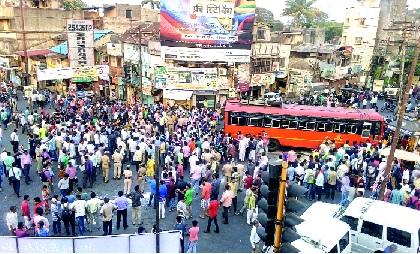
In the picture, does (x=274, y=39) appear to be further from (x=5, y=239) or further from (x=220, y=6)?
(x=5, y=239)

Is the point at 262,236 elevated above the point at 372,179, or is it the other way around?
the point at 262,236

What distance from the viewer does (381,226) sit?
448 inches

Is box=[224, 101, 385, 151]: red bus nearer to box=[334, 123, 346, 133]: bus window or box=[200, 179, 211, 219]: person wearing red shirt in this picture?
box=[334, 123, 346, 133]: bus window

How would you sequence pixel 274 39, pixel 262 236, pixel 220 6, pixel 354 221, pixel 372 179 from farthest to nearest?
pixel 274 39 → pixel 220 6 → pixel 372 179 → pixel 354 221 → pixel 262 236

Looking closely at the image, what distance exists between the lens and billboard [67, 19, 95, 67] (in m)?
28.3

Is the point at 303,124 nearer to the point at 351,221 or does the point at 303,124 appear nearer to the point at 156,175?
the point at 351,221

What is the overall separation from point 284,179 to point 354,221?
8136 mm

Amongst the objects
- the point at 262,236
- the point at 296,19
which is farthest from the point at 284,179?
the point at 296,19

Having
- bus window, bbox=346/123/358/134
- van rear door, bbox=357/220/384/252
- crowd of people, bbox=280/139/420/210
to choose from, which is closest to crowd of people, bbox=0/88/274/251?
crowd of people, bbox=280/139/420/210

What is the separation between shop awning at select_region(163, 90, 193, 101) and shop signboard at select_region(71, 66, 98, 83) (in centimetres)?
593

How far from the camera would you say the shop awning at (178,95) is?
3203 centimetres

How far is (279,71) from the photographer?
39406mm

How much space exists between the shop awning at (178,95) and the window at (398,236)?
2236 centimetres

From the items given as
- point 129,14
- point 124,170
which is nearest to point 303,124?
point 124,170
